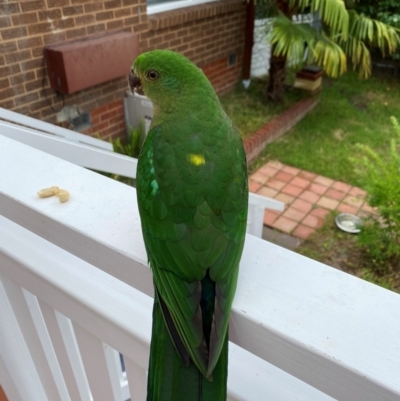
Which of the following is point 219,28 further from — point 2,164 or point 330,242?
point 2,164

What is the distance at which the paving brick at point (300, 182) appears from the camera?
3967 millimetres

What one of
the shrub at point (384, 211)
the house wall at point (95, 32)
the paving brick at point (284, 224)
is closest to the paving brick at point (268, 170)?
the paving brick at point (284, 224)

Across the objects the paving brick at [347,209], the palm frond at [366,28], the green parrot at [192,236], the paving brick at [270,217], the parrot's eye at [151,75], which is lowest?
the paving brick at [270,217]

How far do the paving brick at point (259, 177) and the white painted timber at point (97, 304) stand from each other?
3.23 m

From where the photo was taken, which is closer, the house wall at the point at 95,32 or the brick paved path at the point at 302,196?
the house wall at the point at 95,32

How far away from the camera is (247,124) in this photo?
468cm

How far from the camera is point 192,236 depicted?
2.27 feet

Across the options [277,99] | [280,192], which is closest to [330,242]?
[280,192]

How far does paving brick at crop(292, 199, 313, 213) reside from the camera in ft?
12.1

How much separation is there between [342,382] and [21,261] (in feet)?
2.20

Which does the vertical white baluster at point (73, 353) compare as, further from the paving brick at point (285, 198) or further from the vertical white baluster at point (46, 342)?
the paving brick at point (285, 198)

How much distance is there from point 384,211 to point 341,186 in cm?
115

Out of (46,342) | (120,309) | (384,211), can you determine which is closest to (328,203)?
(384,211)

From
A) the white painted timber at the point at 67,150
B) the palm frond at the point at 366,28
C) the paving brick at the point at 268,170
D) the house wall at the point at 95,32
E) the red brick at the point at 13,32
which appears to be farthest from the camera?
the palm frond at the point at 366,28
